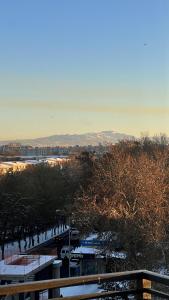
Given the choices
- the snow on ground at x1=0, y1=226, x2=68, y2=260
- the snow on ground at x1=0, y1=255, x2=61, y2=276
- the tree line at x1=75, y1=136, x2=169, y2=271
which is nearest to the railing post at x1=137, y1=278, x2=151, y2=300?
the tree line at x1=75, y1=136, x2=169, y2=271

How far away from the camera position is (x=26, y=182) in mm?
46938

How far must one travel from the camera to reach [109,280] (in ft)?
8.70

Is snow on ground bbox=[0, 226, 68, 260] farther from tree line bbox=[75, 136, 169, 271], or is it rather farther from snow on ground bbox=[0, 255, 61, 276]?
tree line bbox=[75, 136, 169, 271]

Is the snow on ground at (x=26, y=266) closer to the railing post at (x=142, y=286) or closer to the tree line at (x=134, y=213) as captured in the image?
the tree line at (x=134, y=213)

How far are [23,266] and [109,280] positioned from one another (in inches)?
869

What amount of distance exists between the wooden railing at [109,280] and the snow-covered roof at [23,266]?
19184mm

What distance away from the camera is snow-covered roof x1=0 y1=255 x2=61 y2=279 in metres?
22.2

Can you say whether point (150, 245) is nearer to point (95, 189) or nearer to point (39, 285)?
point (95, 189)

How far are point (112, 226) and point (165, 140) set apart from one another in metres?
39.2

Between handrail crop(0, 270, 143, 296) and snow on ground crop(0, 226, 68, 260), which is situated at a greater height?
handrail crop(0, 270, 143, 296)

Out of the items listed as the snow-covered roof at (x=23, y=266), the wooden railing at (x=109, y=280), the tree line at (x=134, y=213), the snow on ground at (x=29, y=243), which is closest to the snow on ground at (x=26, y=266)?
the snow-covered roof at (x=23, y=266)

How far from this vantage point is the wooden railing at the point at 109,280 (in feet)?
Answer: 7.95

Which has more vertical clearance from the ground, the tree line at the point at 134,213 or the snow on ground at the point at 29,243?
the tree line at the point at 134,213

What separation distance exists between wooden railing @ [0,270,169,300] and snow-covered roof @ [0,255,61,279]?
62.9 ft
